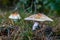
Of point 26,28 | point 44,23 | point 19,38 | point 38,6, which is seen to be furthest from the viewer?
point 38,6

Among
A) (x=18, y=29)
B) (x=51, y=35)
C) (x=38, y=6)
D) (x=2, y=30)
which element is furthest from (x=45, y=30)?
(x=38, y=6)

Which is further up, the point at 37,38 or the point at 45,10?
the point at 45,10

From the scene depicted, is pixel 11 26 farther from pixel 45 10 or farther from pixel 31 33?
pixel 45 10

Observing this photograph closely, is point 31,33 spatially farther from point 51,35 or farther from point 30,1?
point 30,1

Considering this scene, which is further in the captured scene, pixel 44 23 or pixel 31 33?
pixel 44 23

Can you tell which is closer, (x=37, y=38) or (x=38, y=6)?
(x=37, y=38)

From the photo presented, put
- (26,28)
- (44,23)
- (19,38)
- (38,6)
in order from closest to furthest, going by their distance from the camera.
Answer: (19,38) < (26,28) < (44,23) < (38,6)

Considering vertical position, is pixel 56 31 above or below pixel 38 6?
below

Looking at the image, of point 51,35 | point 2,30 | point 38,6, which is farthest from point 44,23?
point 38,6
